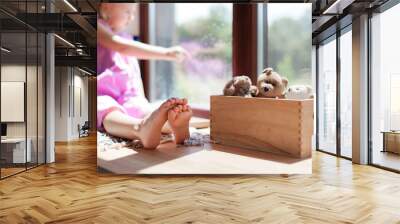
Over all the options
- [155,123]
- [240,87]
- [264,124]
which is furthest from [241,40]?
[155,123]

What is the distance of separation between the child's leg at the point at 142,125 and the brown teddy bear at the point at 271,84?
99 centimetres

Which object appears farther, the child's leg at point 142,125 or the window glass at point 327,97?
the window glass at point 327,97

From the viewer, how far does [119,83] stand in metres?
4.69

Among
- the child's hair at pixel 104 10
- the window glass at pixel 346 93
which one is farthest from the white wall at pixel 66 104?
the window glass at pixel 346 93

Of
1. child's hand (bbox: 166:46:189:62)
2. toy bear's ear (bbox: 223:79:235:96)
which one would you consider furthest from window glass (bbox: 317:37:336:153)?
child's hand (bbox: 166:46:189:62)

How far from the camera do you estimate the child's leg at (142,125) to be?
4590 millimetres

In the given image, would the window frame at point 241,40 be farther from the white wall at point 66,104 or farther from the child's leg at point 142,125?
the white wall at point 66,104

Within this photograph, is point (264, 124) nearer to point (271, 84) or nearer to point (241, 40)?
point (271, 84)

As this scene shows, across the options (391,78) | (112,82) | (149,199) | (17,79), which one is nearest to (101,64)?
(112,82)

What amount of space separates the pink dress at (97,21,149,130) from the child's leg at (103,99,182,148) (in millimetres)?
65

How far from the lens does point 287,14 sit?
4637 mm

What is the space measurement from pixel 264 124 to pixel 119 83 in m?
1.78

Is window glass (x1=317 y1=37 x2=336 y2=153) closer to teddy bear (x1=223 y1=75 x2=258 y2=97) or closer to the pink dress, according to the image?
teddy bear (x1=223 y1=75 x2=258 y2=97)

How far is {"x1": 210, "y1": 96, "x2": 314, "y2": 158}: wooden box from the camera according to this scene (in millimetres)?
4500
